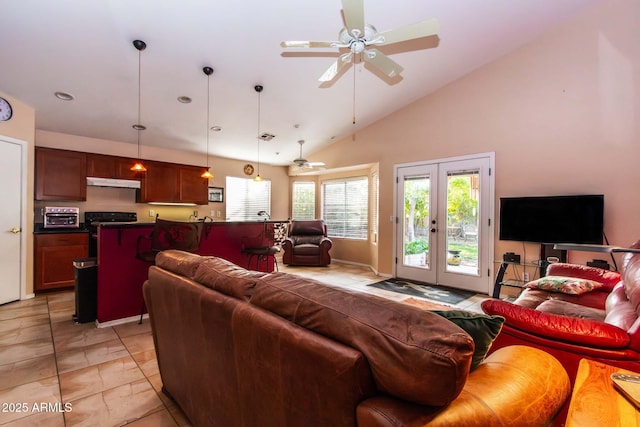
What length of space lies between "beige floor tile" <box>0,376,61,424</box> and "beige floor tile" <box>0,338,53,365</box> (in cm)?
49

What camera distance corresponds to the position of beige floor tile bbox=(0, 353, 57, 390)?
198 centimetres

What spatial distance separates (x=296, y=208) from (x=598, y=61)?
597 cm

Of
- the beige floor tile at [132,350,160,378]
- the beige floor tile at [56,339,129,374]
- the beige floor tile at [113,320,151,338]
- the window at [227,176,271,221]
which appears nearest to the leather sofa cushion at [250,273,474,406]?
the beige floor tile at [132,350,160,378]

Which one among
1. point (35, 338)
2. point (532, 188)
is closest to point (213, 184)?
point (35, 338)

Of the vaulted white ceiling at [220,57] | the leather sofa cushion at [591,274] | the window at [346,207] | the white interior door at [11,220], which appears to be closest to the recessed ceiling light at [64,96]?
the vaulted white ceiling at [220,57]

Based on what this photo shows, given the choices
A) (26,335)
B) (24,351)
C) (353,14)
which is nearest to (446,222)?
(353,14)

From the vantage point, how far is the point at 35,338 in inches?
103

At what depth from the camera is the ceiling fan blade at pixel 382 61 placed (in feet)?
8.41

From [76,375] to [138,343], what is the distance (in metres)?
0.54

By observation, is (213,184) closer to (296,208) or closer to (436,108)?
(296,208)

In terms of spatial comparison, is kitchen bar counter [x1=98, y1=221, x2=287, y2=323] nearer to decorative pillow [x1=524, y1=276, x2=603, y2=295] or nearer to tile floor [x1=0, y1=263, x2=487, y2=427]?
tile floor [x1=0, y1=263, x2=487, y2=427]

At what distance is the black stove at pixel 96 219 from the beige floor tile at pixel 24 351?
1.92 m

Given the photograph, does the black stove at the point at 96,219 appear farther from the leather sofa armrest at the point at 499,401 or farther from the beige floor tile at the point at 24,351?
the leather sofa armrest at the point at 499,401

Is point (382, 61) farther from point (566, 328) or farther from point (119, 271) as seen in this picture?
point (119, 271)
